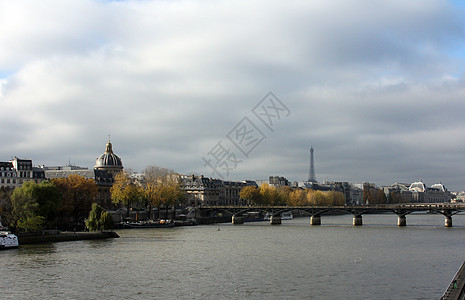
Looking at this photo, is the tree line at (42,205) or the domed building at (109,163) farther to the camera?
the domed building at (109,163)

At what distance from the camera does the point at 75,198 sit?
88.5 m

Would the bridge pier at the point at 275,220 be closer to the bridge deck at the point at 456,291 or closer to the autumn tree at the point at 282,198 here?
the autumn tree at the point at 282,198

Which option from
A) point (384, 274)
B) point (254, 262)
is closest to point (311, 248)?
point (254, 262)

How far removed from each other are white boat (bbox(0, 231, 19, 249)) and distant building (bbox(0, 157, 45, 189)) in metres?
50.0

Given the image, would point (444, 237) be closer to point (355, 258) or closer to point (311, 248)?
point (311, 248)

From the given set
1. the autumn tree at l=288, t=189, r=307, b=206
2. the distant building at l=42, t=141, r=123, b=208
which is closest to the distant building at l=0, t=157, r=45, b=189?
the distant building at l=42, t=141, r=123, b=208

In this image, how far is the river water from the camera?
32.4 m

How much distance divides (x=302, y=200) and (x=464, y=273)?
15220cm

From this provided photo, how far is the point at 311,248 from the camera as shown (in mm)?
55469

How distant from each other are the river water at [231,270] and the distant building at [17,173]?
46.8 meters

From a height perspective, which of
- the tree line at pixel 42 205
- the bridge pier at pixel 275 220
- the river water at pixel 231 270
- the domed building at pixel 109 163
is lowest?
the river water at pixel 231 270

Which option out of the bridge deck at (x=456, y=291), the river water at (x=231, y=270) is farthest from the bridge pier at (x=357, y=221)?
the bridge deck at (x=456, y=291)

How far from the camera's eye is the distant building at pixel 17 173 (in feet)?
336

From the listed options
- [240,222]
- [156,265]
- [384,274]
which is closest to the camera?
[384,274]
